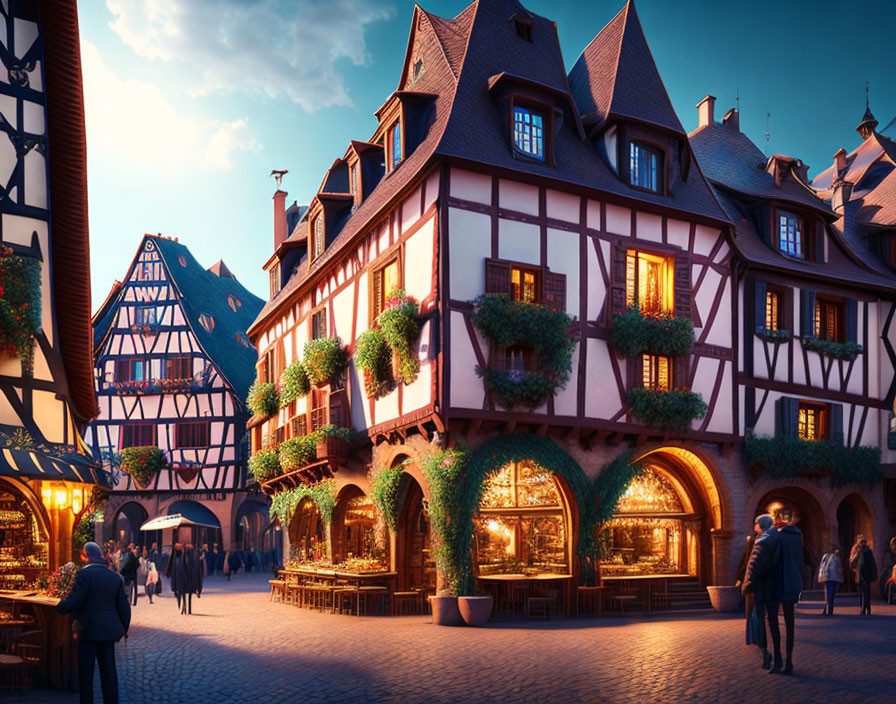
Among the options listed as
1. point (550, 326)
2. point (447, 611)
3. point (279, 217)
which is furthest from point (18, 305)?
point (279, 217)

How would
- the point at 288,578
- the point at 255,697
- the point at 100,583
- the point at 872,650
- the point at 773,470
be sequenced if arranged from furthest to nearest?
the point at 288,578 < the point at 773,470 < the point at 872,650 < the point at 255,697 < the point at 100,583

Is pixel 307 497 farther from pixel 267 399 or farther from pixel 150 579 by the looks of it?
pixel 150 579

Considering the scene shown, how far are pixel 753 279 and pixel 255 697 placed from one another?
16.4 m

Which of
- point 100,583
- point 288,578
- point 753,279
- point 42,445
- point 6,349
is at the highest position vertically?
point 753,279

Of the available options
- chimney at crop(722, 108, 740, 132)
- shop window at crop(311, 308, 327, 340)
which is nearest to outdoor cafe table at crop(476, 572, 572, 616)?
shop window at crop(311, 308, 327, 340)

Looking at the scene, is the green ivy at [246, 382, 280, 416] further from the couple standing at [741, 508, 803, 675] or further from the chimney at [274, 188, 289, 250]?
the couple standing at [741, 508, 803, 675]

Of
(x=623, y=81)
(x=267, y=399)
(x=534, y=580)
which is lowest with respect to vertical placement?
(x=534, y=580)

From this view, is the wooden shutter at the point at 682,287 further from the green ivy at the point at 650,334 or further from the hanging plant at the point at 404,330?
the hanging plant at the point at 404,330

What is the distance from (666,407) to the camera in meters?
20.3

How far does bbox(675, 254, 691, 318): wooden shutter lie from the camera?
21250 millimetres

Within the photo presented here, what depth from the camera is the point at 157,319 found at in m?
42.3

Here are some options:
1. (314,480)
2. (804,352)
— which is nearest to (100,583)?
(314,480)

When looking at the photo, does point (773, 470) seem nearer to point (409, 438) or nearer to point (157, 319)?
point (409, 438)

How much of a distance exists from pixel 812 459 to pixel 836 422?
155 centimetres
